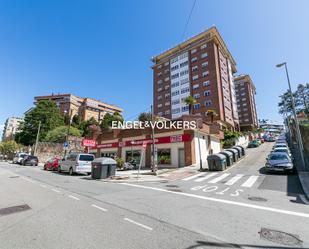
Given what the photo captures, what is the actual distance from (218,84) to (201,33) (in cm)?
1754

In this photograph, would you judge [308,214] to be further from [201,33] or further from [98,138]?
[201,33]

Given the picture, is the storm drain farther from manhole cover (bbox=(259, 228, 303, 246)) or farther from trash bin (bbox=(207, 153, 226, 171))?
trash bin (bbox=(207, 153, 226, 171))

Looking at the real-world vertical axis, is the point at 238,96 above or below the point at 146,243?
above

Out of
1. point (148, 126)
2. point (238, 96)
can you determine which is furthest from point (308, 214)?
point (238, 96)

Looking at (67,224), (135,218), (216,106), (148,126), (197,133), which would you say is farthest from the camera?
(216,106)

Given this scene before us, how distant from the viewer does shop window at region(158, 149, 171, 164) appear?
23066 millimetres

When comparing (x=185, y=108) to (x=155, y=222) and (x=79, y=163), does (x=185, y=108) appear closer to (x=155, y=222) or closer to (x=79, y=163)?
(x=79, y=163)

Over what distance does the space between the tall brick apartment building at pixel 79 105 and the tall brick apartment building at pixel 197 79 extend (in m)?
43.1

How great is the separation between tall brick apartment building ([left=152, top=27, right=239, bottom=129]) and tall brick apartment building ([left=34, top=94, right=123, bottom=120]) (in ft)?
142

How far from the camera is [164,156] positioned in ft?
77.3

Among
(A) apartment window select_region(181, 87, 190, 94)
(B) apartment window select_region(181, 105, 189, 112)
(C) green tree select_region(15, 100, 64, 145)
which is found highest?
(A) apartment window select_region(181, 87, 190, 94)

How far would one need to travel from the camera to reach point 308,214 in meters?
5.65

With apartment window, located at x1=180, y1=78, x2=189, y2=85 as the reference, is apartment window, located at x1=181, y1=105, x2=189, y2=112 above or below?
below

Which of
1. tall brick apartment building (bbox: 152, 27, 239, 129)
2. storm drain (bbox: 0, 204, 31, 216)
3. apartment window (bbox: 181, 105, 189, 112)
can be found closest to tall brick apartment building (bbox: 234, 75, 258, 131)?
tall brick apartment building (bbox: 152, 27, 239, 129)
